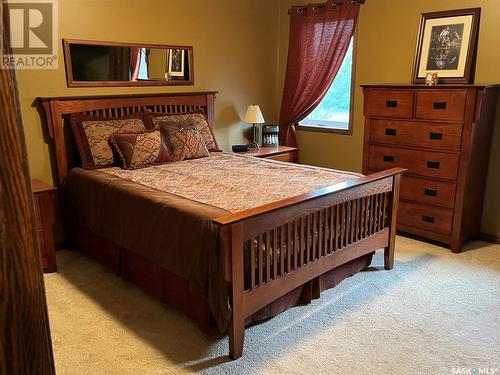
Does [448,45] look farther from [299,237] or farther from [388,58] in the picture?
[299,237]

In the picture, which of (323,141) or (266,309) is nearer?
(266,309)

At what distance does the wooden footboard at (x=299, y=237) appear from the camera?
80.6 inches

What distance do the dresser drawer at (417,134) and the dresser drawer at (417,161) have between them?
0.21 ft

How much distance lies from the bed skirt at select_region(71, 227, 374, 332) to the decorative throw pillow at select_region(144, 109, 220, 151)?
112 centimetres

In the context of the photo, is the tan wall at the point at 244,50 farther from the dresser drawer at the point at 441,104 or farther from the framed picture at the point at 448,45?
the dresser drawer at the point at 441,104

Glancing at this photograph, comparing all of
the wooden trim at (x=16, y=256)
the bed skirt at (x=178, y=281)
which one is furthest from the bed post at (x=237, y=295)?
the wooden trim at (x=16, y=256)

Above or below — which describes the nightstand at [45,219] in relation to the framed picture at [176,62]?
below

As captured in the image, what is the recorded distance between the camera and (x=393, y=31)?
156 inches

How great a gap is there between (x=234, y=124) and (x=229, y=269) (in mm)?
2964

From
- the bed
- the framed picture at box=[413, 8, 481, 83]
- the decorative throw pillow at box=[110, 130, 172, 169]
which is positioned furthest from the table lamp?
the framed picture at box=[413, 8, 481, 83]

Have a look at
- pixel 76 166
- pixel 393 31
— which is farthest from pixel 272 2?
pixel 76 166

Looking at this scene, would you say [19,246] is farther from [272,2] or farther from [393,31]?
[272,2]

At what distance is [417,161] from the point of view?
3.51 meters

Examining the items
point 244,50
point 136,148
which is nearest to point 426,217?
point 136,148
